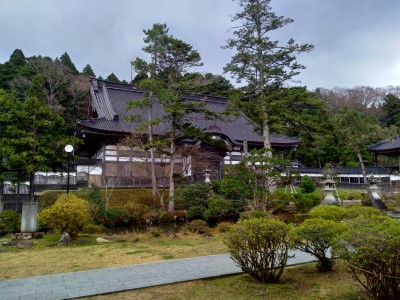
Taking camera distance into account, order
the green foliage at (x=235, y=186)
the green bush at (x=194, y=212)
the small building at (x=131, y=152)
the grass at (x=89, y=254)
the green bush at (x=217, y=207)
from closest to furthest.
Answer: the grass at (x=89, y=254), the green foliage at (x=235, y=186), the green bush at (x=217, y=207), the green bush at (x=194, y=212), the small building at (x=131, y=152)

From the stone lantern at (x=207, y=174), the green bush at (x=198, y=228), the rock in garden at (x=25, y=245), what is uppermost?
the stone lantern at (x=207, y=174)

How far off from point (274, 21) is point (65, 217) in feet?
56.5

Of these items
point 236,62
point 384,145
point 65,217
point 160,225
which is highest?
point 236,62

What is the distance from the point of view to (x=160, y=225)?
1634cm

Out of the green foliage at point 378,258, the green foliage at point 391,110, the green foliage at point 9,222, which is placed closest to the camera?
the green foliage at point 378,258

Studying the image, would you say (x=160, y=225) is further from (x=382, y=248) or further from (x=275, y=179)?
(x=382, y=248)

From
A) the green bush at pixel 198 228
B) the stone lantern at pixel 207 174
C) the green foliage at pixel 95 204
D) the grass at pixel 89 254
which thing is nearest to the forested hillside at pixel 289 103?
the stone lantern at pixel 207 174

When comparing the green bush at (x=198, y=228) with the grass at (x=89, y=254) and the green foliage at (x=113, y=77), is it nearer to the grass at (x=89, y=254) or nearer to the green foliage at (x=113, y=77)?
the grass at (x=89, y=254)

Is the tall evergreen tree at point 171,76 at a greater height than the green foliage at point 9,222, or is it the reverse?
the tall evergreen tree at point 171,76

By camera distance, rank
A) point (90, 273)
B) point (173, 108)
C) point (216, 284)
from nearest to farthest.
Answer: point (216, 284) < point (90, 273) < point (173, 108)

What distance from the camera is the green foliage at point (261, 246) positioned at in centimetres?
538

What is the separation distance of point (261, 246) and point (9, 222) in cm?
1295

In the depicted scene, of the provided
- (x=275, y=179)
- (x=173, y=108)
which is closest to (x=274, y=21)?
(x=173, y=108)

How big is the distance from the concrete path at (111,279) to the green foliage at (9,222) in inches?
368
